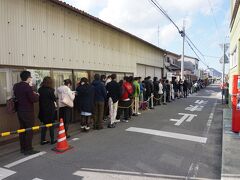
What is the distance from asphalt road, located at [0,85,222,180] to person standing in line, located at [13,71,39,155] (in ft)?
1.02

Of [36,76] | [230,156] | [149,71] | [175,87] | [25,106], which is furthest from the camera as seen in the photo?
[149,71]

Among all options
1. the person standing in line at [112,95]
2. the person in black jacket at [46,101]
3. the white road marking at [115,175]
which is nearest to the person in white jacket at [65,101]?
the person in black jacket at [46,101]

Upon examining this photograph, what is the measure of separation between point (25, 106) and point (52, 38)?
3.47 m

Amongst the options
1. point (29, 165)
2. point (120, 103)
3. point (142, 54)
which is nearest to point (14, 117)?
point (29, 165)

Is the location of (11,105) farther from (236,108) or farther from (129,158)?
(236,108)

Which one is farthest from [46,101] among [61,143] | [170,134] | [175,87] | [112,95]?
[175,87]

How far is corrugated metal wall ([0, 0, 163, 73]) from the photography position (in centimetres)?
671

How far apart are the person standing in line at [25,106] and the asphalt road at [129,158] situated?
1.02 feet

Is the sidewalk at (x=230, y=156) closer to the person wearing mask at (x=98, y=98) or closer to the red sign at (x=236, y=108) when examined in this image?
the red sign at (x=236, y=108)

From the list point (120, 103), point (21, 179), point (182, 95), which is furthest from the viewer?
point (182, 95)

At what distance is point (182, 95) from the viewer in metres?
23.0

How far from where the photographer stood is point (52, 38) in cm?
835

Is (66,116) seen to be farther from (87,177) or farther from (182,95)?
(182,95)

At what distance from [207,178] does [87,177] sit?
2439 mm
